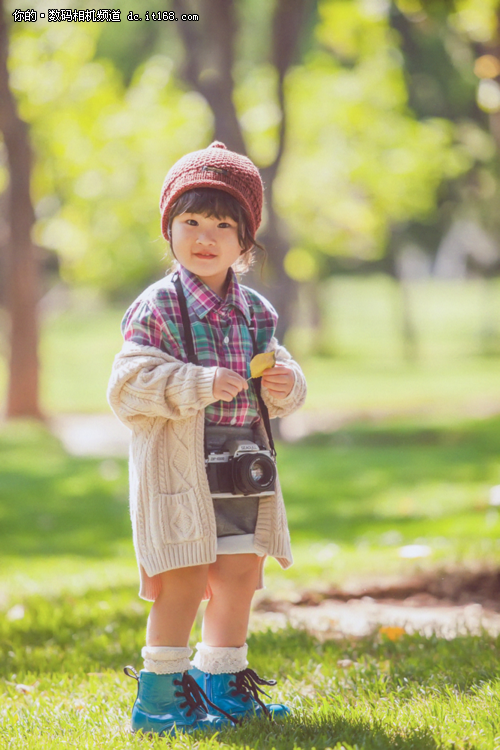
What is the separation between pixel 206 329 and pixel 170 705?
112 cm

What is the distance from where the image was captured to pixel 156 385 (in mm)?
2830

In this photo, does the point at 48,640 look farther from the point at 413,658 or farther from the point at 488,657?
the point at 488,657

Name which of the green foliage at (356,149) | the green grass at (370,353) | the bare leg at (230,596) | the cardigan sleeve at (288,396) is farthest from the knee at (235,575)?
the green foliage at (356,149)

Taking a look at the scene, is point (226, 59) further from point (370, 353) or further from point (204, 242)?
point (370, 353)

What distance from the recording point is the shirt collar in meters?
3.03

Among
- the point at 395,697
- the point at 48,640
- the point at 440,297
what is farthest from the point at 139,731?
the point at 440,297

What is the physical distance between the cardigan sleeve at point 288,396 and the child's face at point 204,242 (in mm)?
334

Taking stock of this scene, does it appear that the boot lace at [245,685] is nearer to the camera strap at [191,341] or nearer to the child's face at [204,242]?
the camera strap at [191,341]

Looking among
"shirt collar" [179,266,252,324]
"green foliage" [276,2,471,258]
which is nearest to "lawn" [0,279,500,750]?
"shirt collar" [179,266,252,324]

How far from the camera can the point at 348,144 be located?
862 inches

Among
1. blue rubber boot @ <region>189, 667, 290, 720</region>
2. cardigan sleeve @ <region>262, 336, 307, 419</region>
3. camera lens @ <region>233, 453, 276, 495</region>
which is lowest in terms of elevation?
blue rubber boot @ <region>189, 667, 290, 720</region>

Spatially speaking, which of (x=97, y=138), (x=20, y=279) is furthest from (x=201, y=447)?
(x=97, y=138)

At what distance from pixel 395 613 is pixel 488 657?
1.28 m

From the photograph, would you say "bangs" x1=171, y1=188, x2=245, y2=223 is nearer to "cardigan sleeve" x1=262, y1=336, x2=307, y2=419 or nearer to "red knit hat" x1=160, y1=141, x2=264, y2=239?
"red knit hat" x1=160, y1=141, x2=264, y2=239
